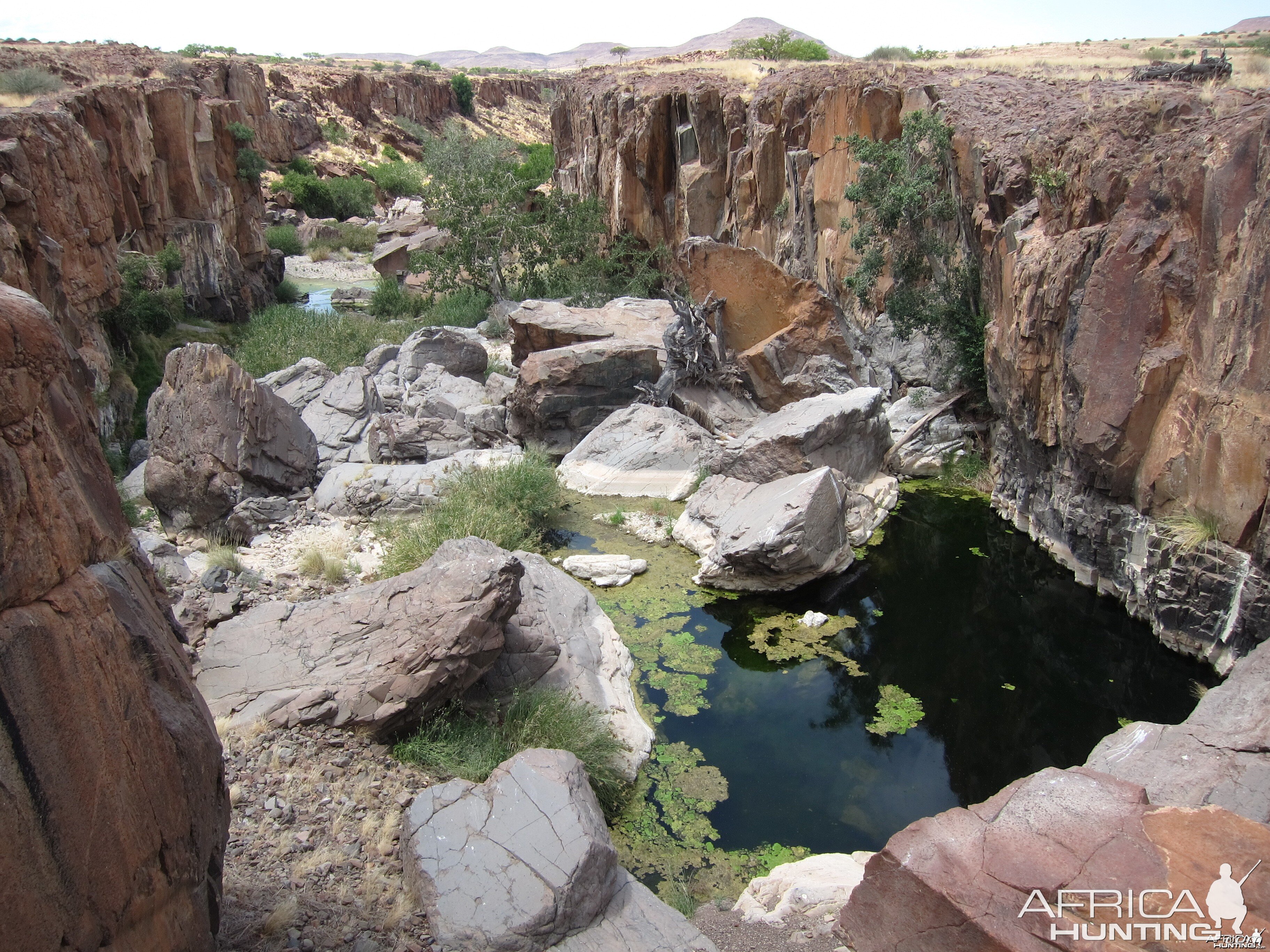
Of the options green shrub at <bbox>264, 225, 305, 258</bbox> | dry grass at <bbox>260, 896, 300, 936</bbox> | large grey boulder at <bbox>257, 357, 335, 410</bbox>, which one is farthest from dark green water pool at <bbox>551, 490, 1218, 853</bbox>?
green shrub at <bbox>264, 225, 305, 258</bbox>

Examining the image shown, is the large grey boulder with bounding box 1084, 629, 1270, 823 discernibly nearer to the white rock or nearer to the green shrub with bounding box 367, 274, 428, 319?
the white rock

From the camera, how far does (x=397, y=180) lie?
42562mm

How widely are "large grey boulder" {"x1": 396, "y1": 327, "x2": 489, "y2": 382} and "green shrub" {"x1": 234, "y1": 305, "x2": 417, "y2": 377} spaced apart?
1.62m

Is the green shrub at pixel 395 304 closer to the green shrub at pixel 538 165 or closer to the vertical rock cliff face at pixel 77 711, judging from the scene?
the green shrub at pixel 538 165

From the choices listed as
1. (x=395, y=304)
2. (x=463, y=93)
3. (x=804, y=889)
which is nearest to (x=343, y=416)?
(x=395, y=304)

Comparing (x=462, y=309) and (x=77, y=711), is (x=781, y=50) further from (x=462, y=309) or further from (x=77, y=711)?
(x=77, y=711)

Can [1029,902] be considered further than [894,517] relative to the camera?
No

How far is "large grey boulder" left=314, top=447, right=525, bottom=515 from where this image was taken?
11.6 m

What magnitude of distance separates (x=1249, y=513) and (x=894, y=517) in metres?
4.95

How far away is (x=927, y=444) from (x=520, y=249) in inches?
521

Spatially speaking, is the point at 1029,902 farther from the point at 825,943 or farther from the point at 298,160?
the point at 298,160

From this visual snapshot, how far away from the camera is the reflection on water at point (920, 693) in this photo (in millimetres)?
7176

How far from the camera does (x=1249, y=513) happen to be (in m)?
7.91

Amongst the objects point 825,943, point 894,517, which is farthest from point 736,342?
point 825,943
